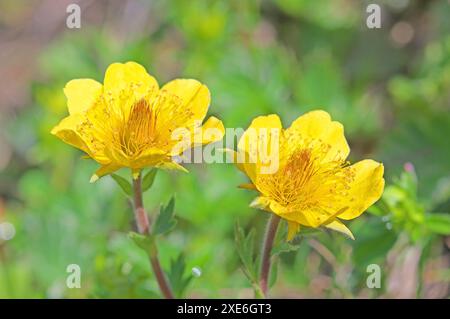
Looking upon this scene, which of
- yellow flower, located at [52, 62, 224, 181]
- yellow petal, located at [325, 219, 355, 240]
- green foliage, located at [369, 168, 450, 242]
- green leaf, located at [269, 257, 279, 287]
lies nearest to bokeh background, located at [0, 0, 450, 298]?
green foliage, located at [369, 168, 450, 242]

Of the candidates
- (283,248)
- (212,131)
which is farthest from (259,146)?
(283,248)

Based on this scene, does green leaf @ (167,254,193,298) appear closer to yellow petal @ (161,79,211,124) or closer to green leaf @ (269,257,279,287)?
green leaf @ (269,257,279,287)

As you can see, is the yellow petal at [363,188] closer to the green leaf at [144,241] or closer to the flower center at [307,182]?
the flower center at [307,182]

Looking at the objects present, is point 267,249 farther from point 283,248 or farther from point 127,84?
point 127,84

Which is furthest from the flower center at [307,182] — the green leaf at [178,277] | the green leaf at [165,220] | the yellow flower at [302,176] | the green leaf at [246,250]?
the green leaf at [178,277]

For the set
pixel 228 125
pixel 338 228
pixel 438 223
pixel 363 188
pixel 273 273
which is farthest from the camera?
pixel 228 125
